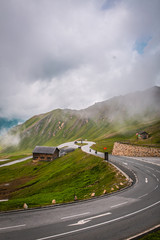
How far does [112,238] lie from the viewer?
13102 mm

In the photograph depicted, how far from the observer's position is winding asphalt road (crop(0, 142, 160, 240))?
14.0m

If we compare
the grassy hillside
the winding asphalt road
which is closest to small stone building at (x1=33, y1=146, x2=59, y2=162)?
the grassy hillside

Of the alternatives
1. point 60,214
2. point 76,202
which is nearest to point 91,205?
point 76,202

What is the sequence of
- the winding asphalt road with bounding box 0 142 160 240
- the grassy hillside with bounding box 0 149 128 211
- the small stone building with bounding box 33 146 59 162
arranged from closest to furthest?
the winding asphalt road with bounding box 0 142 160 240
the grassy hillside with bounding box 0 149 128 211
the small stone building with bounding box 33 146 59 162

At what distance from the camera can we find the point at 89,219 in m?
16.8

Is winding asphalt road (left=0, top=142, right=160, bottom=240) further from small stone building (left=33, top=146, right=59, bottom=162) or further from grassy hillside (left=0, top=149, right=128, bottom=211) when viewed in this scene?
small stone building (left=33, top=146, right=59, bottom=162)

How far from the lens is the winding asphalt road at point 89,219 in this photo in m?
14.0

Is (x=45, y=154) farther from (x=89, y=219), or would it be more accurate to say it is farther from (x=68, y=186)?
(x=89, y=219)

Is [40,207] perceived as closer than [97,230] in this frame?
No

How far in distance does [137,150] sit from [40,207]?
201 ft

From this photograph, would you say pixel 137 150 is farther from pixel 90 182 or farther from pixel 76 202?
pixel 76 202

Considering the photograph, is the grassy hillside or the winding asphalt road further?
the grassy hillside

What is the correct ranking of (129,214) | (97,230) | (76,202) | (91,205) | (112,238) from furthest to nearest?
1. (76,202)
2. (91,205)
3. (129,214)
4. (97,230)
5. (112,238)

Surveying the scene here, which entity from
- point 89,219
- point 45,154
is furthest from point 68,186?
point 45,154
